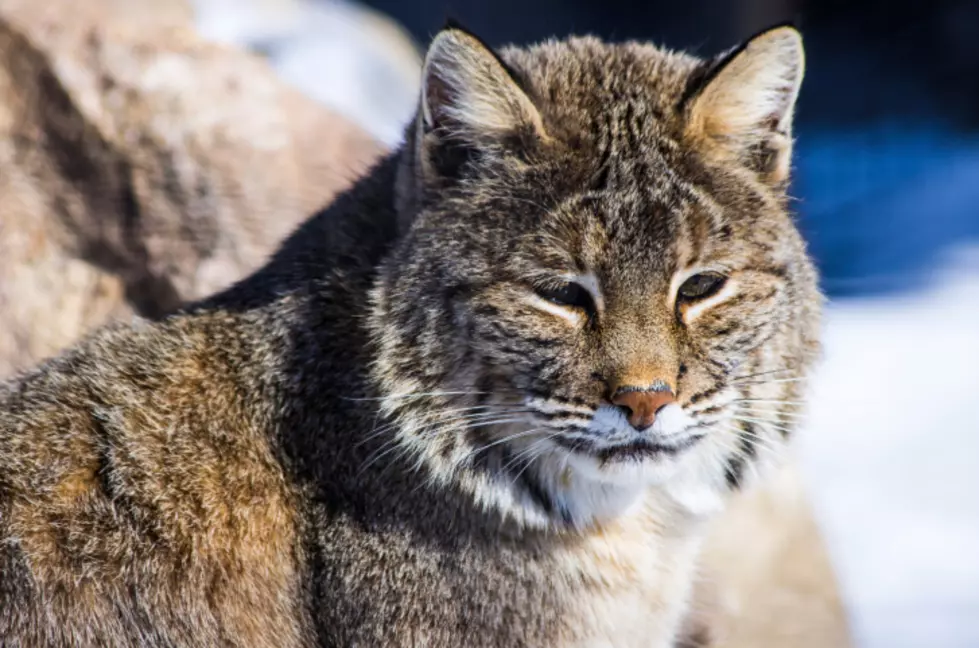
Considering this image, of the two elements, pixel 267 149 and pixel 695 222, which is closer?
pixel 695 222

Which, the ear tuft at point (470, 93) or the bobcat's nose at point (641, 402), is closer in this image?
the bobcat's nose at point (641, 402)

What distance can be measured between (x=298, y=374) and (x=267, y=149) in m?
2.98

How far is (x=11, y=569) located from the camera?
10.1ft

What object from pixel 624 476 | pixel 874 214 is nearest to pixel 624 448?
pixel 624 476

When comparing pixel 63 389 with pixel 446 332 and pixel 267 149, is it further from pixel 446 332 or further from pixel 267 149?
pixel 267 149

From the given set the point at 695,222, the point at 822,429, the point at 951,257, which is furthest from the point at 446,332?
the point at 951,257

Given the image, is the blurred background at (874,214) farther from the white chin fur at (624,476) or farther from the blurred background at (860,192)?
the white chin fur at (624,476)

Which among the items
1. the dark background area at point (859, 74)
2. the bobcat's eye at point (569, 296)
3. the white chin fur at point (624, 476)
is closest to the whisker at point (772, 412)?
the white chin fur at point (624, 476)

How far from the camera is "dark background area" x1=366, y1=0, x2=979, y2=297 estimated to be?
42.2ft

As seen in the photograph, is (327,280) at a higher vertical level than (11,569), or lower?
higher

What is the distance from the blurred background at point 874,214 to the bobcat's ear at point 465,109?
0.94ft

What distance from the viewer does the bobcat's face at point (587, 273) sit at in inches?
122

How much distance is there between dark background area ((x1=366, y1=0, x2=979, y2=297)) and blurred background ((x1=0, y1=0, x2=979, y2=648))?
2 centimetres

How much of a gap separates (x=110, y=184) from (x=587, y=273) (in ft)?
11.2
